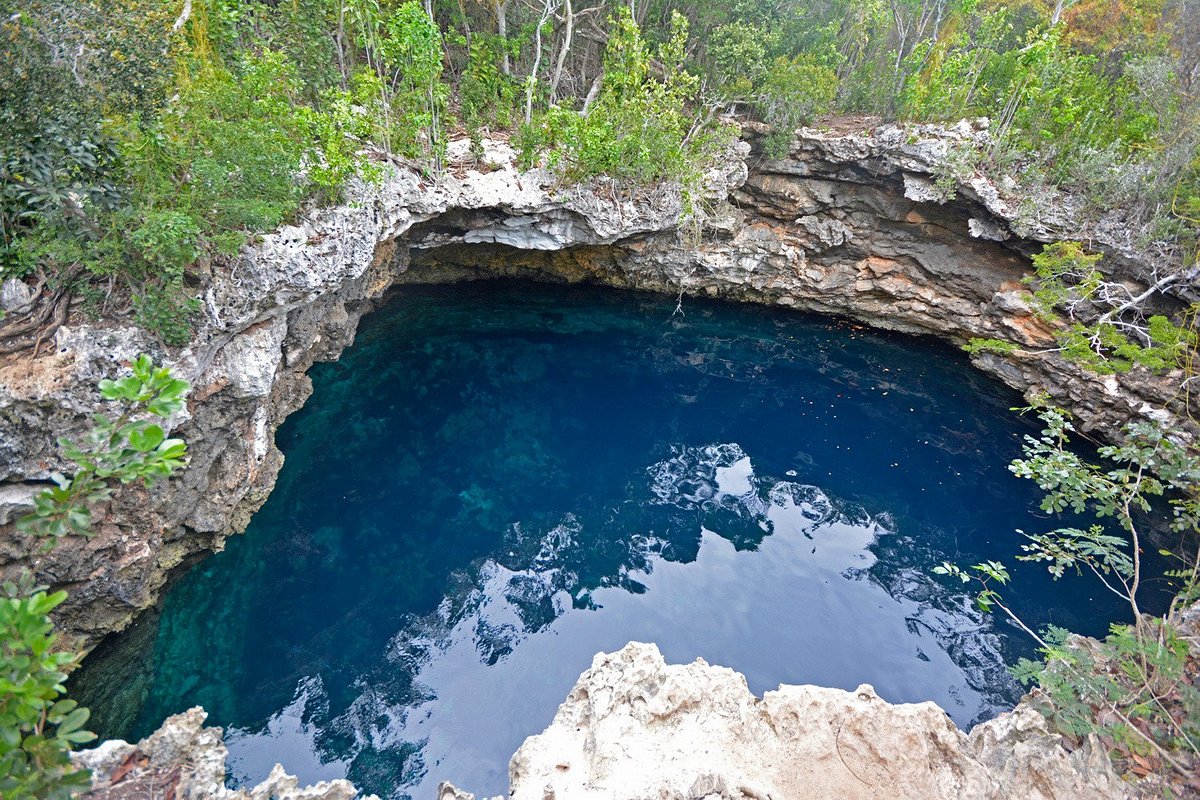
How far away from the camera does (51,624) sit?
222cm

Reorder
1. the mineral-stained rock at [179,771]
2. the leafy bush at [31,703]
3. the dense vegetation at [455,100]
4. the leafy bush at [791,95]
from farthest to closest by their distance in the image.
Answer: the leafy bush at [791,95], the dense vegetation at [455,100], the mineral-stained rock at [179,771], the leafy bush at [31,703]

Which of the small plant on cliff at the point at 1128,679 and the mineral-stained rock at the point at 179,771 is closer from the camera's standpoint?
the mineral-stained rock at the point at 179,771

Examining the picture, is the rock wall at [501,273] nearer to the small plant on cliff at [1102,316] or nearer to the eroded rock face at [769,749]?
the small plant on cliff at [1102,316]

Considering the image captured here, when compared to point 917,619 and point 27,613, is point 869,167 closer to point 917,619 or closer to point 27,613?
point 917,619

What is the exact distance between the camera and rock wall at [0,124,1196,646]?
6344 millimetres

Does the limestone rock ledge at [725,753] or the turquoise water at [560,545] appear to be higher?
the limestone rock ledge at [725,753]

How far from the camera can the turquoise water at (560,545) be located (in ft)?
23.2

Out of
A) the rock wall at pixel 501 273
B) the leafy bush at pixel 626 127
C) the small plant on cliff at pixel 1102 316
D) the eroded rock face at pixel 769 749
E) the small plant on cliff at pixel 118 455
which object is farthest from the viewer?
the leafy bush at pixel 626 127

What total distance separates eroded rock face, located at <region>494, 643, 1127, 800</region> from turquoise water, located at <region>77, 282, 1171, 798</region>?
180 centimetres

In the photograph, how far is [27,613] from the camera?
2.33m

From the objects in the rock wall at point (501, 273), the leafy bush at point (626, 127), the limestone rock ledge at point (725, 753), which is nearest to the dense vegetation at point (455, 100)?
the leafy bush at point (626, 127)

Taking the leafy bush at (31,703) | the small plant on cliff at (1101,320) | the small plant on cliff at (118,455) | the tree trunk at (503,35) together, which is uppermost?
the tree trunk at (503,35)

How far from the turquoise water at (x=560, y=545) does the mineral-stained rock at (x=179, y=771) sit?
205 centimetres

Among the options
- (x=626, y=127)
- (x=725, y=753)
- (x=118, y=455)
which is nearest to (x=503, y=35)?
(x=626, y=127)
